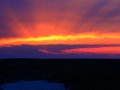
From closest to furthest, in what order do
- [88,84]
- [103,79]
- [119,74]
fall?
[88,84] → [103,79] → [119,74]

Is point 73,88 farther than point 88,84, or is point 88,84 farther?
point 88,84

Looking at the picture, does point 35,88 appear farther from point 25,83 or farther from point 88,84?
point 88,84

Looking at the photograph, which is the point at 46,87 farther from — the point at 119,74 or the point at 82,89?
the point at 119,74

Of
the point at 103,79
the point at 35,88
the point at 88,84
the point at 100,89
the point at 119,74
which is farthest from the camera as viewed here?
the point at 119,74

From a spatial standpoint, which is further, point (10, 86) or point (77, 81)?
point (77, 81)

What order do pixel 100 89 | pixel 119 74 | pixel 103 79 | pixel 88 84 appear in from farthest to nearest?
pixel 119 74
pixel 103 79
pixel 88 84
pixel 100 89

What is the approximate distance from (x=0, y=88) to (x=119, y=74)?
21264 millimetres

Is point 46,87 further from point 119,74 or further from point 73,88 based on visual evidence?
point 119,74

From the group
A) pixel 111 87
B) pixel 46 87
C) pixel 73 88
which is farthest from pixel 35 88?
pixel 111 87

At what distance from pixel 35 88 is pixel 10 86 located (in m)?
1.84

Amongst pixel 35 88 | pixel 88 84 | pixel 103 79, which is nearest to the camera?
pixel 35 88

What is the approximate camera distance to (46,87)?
27906mm

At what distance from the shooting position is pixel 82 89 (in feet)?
109

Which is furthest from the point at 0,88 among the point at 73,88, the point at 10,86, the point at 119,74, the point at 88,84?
the point at 119,74
